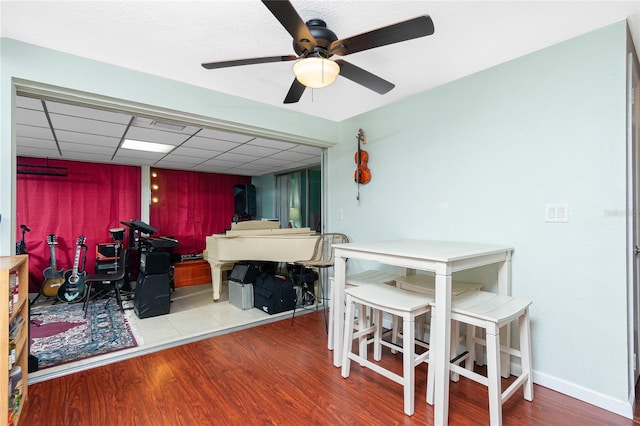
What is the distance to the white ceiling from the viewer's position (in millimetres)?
1514

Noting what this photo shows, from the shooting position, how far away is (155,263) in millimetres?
3277

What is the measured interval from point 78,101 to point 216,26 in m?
1.16

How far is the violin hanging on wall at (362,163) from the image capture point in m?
3.01

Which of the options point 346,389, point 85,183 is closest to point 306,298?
point 346,389

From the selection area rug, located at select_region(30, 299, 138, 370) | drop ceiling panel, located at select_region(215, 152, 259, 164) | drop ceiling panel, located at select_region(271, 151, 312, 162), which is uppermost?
drop ceiling panel, located at select_region(271, 151, 312, 162)

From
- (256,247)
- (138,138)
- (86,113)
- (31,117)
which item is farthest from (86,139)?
(256,247)

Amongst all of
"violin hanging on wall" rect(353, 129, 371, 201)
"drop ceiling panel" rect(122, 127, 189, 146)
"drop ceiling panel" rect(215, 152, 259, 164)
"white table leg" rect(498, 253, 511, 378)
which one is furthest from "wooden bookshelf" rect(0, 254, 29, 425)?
"drop ceiling panel" rect(215, 152, 259, 164)

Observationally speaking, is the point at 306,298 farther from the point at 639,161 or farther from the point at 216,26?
the point at 639,161

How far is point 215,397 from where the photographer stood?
Answer: 1771 mm

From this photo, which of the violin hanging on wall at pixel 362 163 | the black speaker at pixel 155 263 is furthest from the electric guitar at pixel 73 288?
the violin hanging on wall at pixel 362 163

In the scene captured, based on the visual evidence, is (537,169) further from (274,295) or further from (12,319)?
(12,319)

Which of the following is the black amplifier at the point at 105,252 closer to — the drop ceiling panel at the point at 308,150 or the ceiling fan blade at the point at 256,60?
the drop ceiling panel at the point at 308,150

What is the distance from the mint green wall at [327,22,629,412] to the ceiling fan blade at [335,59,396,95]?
Result: 0.82m

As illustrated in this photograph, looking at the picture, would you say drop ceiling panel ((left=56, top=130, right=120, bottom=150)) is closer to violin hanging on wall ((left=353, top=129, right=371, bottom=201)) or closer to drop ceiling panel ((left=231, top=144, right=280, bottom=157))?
drop ceiling panel ((left=231, top=144, right=280, bottom=157))
